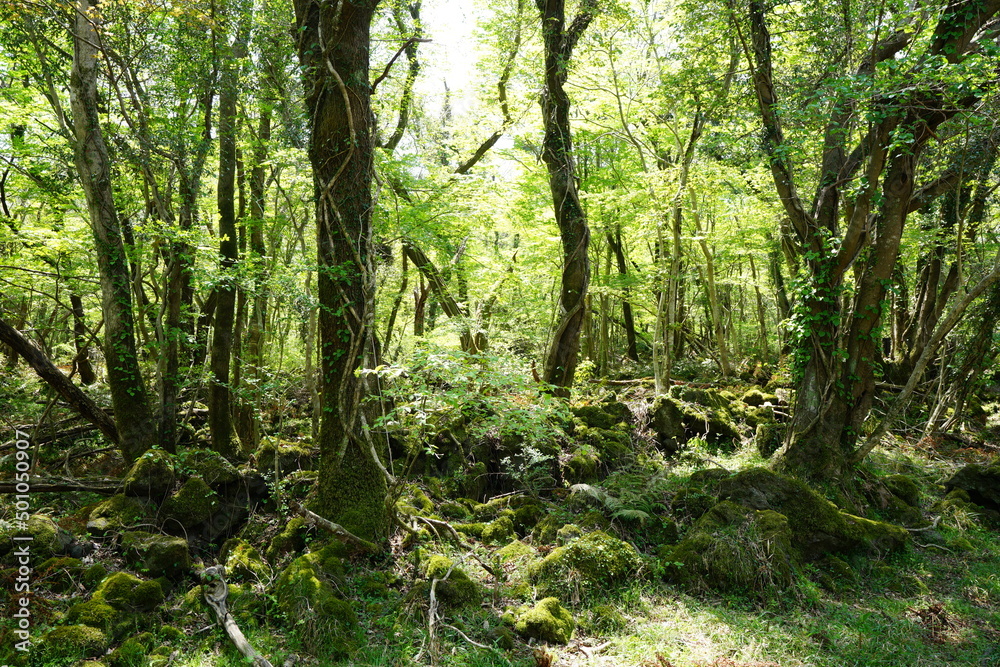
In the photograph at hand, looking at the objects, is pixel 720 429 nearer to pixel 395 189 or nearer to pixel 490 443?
pixel 490 443

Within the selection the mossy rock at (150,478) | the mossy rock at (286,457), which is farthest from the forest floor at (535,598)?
the mossy rock at (286,457)

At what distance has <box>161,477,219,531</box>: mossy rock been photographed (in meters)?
5.34

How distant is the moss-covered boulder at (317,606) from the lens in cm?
386

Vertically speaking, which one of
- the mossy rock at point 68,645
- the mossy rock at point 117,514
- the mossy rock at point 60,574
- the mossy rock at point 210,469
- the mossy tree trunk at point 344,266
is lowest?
the mossy rock at point 68,645

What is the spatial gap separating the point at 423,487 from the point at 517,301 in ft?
34.9

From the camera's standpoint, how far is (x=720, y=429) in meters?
8.74

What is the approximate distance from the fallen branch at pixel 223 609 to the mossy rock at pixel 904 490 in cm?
729

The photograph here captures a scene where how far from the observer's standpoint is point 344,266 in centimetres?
517

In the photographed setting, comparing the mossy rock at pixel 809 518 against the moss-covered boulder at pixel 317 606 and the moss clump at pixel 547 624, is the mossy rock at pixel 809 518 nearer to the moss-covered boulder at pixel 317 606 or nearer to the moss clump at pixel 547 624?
the moss clump at pixel 547 624

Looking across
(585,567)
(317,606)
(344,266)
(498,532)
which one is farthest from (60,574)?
(585,567)

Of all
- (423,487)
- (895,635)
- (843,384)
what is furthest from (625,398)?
(895,635)

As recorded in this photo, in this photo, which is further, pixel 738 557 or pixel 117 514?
pixel 117 514

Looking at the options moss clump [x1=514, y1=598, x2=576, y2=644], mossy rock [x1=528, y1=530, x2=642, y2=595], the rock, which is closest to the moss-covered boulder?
moss clump [x1=514, y1=598, x2=576, y2=644]

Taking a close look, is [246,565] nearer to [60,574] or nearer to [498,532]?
[60,574]
